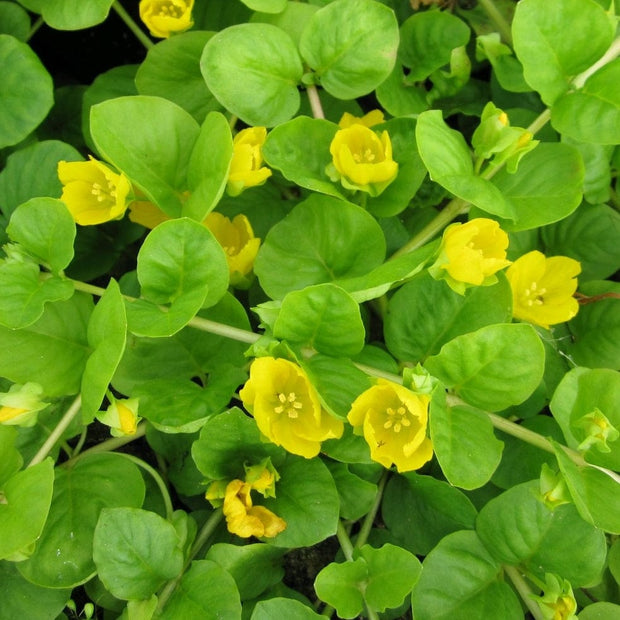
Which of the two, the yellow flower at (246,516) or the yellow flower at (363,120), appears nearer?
the yellow flower at (246,516)

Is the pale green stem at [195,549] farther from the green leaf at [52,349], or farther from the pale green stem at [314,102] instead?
the pale green stem at [314,102]

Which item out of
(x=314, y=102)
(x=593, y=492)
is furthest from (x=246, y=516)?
(x=314, y=102)

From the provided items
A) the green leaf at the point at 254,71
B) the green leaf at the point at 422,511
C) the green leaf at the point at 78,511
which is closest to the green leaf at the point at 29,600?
the green leaf at the point at 78,511

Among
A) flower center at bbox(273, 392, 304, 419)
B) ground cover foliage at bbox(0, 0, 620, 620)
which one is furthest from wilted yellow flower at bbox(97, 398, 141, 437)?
flower center at bbox(273, 392, 304, 419)

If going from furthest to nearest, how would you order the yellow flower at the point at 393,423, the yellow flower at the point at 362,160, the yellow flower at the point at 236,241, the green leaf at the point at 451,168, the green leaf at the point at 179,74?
the green leaf at the point at 179,74 < the yellow flower at the point at 236,241 < the yellow flower at the point at 362,160 < the green leaf at the point at 451,168 < the yellow flower at the point at 393,423

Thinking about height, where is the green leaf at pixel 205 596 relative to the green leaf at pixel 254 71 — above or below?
below

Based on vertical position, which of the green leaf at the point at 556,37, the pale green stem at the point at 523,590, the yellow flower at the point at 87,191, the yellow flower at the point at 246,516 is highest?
the green leaf at the point at 556,37

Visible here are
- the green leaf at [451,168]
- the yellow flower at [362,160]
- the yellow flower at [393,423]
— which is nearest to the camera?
the yellow flower at [393,423]

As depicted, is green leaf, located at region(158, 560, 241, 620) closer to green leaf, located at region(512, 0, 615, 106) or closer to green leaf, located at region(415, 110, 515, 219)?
green leaf, located at region(415, 110, 515, 219)
